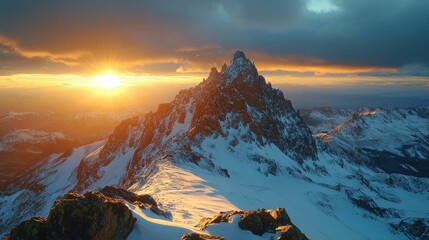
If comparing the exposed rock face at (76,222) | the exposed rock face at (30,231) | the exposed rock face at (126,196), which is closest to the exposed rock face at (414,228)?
the exposed rock face at (126,196)

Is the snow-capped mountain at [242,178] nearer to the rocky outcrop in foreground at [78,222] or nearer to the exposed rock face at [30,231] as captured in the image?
the rocky outcrop in foreground at [78,222]

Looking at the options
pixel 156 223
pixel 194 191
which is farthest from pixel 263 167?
pixel 156 223

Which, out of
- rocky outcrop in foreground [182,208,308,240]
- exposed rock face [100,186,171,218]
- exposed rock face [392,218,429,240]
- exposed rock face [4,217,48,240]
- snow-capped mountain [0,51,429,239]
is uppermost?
exposed rock face [4,217,48,240]

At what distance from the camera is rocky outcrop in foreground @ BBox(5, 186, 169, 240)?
25281 millimetres

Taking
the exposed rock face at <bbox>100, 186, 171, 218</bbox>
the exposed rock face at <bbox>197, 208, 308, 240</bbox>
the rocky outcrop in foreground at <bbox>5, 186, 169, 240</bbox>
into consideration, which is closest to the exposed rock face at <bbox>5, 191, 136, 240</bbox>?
the rocky outcrop in foreground at <bbox>5, 186, 169, 240</bbox>

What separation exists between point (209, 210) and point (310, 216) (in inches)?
2353

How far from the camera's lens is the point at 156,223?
111 feet

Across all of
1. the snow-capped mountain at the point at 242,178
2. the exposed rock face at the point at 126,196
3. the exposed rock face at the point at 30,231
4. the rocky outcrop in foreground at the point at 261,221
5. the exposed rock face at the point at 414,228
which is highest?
the exposed rock face at the point at 30,231

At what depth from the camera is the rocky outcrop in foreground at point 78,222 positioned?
2528 centimetres

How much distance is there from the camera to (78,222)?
26328mm

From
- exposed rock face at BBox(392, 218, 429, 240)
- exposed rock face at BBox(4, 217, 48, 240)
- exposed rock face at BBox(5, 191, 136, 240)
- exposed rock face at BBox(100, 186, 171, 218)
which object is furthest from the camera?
exposed rock face at BBox(392, 218, 429, 240)

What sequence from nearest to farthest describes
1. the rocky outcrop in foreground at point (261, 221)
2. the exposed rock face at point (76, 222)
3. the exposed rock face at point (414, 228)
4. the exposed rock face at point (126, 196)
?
the exposed rock face at point (76, 222), the rocky outcrop in foreground at point (261, 221), the exposed rock face at point (126, 196), the exposed rock face at point (414, 228)

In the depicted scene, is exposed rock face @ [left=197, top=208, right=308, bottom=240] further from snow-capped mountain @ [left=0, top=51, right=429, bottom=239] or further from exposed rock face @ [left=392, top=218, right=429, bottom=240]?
exposed rock face @ [left=392, top=218, right=429, bottom=240]

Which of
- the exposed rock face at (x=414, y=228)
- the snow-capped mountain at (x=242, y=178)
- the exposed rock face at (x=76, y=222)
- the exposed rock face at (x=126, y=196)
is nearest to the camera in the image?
the exposed rock face at (x=76, y=222)
